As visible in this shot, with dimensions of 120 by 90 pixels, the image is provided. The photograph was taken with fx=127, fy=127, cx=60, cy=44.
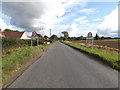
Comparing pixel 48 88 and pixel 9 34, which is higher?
pixel 9 34

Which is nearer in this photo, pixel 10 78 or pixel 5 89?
pixel 5 89

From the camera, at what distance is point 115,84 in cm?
494

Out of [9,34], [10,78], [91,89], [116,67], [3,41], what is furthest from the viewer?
[9,34]

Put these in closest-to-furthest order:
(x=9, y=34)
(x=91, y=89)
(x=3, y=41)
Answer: (x=91, y=89) < (x=3, y=41) < (x=9, y=34)

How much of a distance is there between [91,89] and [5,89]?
3023 millimetres

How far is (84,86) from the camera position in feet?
15.4

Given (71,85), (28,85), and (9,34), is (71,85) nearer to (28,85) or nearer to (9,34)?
(28,85)

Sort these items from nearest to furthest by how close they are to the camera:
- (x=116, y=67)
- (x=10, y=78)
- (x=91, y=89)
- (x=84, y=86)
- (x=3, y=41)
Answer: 1. (x=91, y=89)
2. (x=84, y=86)
3. (x=10, y=78)
4. (x=116, y=67)
5. (x=3, y=41)

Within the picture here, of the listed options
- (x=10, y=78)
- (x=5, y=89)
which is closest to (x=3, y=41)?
(x=10, y=78)

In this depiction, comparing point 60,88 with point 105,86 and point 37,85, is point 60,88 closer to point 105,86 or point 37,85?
point 37,85

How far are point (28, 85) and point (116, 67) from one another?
5581 mm

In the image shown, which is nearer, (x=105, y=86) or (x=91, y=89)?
(x=91, y=89)

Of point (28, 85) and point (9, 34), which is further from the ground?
point (9, 34)

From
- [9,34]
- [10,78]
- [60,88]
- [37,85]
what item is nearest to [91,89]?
[60,88]
